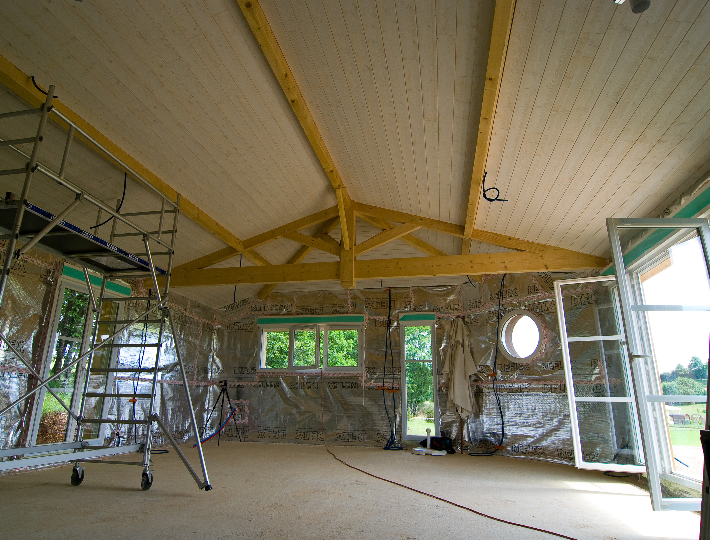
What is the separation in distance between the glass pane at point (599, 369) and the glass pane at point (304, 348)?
4346 mm

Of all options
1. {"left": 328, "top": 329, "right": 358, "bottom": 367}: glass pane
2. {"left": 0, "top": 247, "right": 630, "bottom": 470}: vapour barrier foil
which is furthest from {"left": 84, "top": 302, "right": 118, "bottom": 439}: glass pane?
{"left": 328, "top": 329, "right": 358, "bottom": 367}: glass pane

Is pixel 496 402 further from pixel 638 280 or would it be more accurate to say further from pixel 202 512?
pixel 202 512

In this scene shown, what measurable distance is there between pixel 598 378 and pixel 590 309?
86 centimetres

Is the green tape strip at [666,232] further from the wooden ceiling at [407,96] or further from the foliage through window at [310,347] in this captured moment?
the foliage through window at [310,347]

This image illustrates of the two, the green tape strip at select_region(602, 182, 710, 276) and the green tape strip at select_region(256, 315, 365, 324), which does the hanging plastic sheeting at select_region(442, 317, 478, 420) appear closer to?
the green tape strip at select_region(256, 315, 365, 324)

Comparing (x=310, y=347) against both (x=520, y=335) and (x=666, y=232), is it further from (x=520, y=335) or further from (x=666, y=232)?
(x=666, y=232)

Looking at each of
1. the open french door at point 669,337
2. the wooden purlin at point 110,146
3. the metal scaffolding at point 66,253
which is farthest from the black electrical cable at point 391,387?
the metal scaffolding at point 66,253

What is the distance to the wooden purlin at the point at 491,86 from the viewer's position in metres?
2.57

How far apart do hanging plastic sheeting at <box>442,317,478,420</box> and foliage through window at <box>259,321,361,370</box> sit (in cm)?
162

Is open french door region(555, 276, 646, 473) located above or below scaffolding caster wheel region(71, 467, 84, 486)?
above

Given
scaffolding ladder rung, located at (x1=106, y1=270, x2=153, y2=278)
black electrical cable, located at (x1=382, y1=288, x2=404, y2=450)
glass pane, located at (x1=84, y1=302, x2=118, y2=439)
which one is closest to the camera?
scaffolding ladder rung, located at (x1=106, y1=270, x2=153, y2=278)

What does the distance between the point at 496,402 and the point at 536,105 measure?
4.84 m

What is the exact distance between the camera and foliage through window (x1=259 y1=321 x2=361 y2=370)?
7973 millimetres

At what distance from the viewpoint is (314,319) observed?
8.10m
